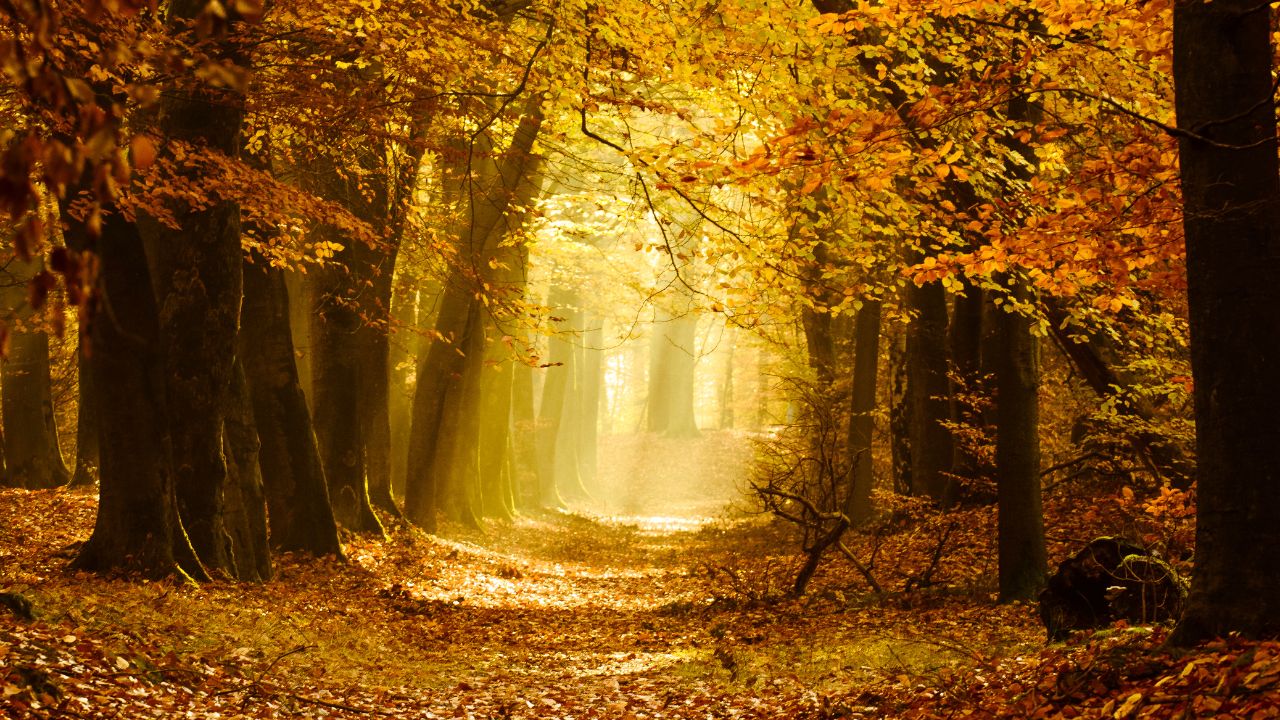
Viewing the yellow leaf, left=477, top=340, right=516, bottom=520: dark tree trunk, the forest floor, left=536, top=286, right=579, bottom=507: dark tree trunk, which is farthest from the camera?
left=536, top=286, right=579, bottom=507: dark tree trunk

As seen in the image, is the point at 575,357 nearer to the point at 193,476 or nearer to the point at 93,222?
the point at 193,476

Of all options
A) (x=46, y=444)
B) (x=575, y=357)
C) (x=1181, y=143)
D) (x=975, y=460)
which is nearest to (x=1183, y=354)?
(x=975, y=460)

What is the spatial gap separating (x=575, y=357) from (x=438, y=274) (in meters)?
21.3

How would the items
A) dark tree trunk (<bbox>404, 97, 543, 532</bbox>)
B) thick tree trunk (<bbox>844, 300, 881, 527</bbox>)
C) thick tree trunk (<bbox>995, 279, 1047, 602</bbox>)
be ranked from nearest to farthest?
thick tree trunk (<bbox>995, 279, 1047, 602</bbox>) → thick tree trunk (<bbox>844, 300, 881, 527</bbox>) → dark tree trunk (<bbox>404, 97, 543, 532</bbox>)

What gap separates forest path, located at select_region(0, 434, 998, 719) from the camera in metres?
7.00

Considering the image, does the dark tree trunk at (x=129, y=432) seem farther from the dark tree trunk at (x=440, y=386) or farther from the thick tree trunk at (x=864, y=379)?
the thick tree trunk at (x=864, y=379)

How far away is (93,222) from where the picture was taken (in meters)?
2.10

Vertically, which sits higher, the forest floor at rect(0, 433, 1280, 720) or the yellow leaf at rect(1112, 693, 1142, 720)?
the yellow leaf at rect(1112, 693, 1142, 720)

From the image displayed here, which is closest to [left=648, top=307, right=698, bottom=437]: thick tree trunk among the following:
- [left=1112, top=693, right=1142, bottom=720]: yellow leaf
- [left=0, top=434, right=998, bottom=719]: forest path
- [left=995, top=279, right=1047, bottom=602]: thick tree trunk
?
[left=0, top=434, right=998, bottom=719]: forest path

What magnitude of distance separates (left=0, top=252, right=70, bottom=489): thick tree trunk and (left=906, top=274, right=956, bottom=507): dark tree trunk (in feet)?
50.8

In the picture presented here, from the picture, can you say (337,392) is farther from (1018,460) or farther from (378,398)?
(1018,460)

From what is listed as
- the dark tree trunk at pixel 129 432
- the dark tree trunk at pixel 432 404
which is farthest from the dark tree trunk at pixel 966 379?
the dark tree trunk at pixel 129 432

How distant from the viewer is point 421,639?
11070 mm

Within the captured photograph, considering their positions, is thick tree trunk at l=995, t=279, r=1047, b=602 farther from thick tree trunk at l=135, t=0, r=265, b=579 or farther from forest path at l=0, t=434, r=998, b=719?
thick tree trunk at l=135, t=0, r=265, b=579
